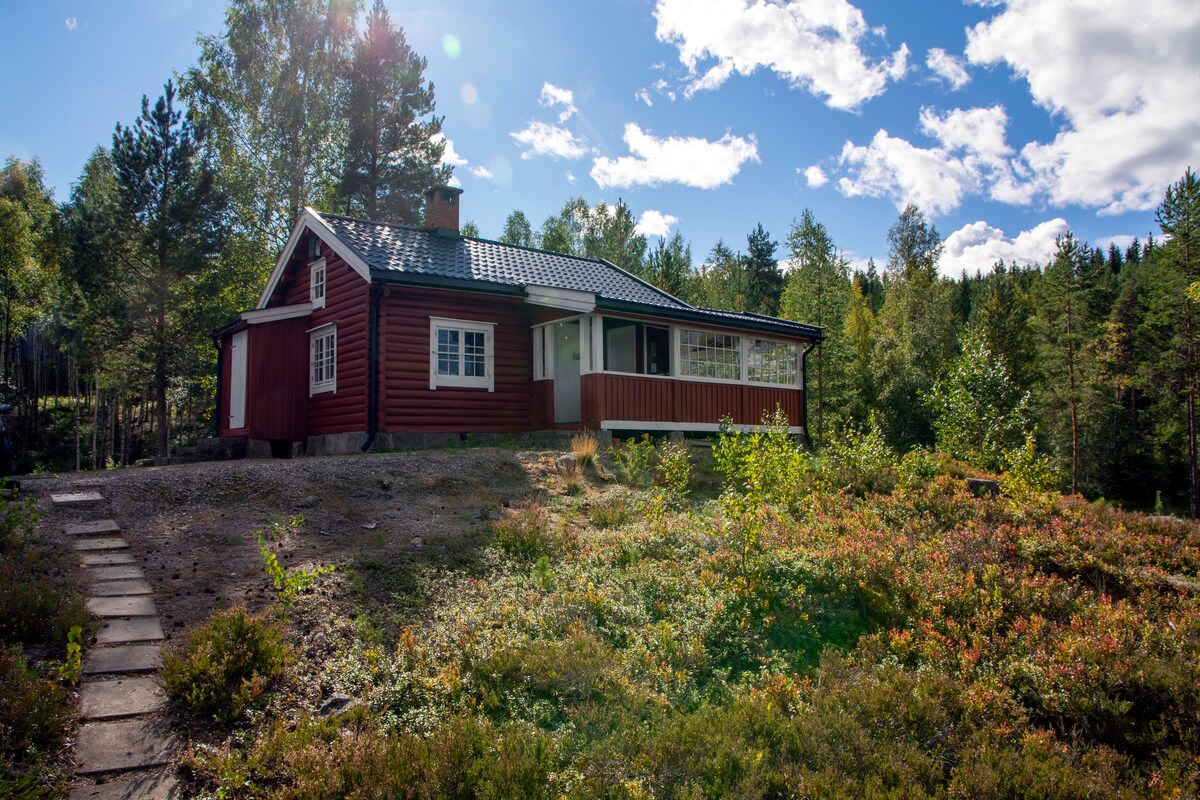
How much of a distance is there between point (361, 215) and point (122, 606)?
25.8m

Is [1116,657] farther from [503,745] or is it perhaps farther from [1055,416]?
[1055,416]

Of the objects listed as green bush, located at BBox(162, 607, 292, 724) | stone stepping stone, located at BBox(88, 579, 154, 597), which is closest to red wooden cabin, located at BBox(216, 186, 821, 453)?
stone stepping stone, located at BBox(88, 579, 154, 597)

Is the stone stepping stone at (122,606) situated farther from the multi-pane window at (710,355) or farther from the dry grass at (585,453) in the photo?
the multi-pane window at (710,355)

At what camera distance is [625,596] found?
5910 mm

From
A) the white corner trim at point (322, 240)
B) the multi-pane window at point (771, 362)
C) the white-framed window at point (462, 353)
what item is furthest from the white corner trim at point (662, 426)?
the white corner trim at point (322, 240)

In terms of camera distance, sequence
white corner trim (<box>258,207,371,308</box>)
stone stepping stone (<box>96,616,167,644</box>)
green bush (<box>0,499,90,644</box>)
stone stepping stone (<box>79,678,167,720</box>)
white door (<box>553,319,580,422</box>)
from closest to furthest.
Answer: stone stepping stone (<box>79,678,167,720</box>), green bush (<box>0,499,90,644</box>), stone stepping stone (<box>96,616,167,644</box>), white corner trim (<box>258,207,371,308</box>), white door (<box>553,319,580,422</box>)

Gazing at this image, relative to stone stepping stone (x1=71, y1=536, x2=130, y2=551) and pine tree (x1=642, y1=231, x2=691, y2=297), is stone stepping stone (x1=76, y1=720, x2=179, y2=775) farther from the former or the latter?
pine tree (x1=642, y1=231, x2=691, y2=297)

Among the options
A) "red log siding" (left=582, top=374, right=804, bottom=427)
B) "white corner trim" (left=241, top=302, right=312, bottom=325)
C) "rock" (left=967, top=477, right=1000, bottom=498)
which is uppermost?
"white corner trim" (left=241, top=302, right=312, bottom=325)

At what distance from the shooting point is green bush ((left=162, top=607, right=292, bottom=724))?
13.2 ft

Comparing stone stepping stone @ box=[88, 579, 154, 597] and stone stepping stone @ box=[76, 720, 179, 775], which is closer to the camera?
stone stepping stone @ box=[76, 720, 179, 775]

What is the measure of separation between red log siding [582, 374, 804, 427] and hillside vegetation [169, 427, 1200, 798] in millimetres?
6621

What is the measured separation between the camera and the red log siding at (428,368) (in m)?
13.7

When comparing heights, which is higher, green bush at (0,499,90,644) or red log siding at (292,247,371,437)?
red log siding at (292,247,371,437)

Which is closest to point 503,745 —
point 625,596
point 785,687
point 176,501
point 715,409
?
point 785,687
